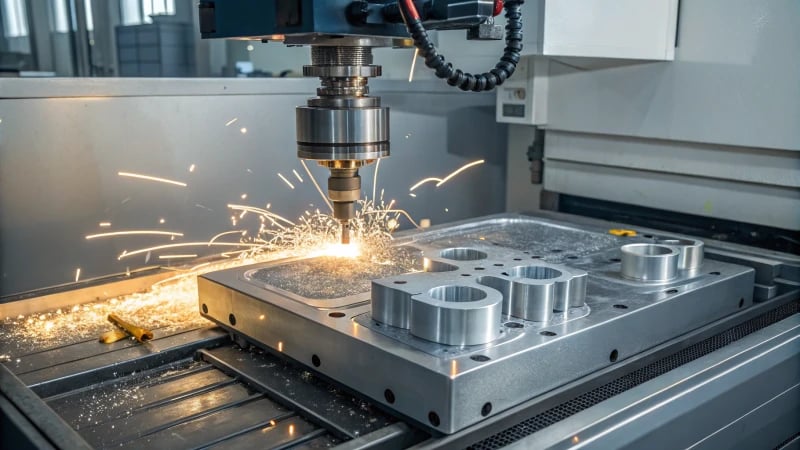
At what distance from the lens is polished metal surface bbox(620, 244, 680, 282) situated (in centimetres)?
104

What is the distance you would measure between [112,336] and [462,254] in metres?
0.54

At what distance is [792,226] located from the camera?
4.46 ft

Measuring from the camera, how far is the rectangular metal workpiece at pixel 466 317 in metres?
0.75

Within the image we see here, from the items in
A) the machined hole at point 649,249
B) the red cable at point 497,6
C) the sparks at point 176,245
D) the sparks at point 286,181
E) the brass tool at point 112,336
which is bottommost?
the brass tool at point 112,336

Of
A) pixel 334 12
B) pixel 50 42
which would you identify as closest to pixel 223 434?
pixel 334 12

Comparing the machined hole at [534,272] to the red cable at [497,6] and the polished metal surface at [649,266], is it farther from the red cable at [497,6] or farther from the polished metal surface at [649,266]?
the red cable at [497,6]

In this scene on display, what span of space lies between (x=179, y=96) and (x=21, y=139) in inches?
11.6

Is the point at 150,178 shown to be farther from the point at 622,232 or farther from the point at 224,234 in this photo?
the point at 622,232

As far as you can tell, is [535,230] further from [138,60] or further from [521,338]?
[138,60]

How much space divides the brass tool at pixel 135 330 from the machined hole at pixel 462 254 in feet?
1.48

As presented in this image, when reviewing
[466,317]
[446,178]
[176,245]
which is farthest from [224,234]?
[466,317]

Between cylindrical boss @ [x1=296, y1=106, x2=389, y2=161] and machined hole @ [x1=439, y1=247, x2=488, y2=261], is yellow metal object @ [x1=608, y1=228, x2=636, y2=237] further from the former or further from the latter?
cylindrical boss @ [x1=296, y1=106, x2=389, y2=161]

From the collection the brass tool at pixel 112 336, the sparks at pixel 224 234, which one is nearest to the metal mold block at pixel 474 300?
the brass tool at pixel 112 336

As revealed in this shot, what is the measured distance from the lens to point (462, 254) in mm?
1133
